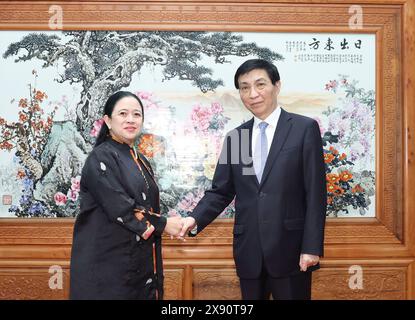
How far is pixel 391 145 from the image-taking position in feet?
10.3

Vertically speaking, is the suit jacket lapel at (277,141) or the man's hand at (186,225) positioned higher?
the suit jacket lapel at (277,141)

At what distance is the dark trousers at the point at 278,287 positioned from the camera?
2.09 m

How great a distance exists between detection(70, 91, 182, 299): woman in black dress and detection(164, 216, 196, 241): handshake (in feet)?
0.54

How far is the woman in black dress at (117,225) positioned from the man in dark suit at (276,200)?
17.1 inches

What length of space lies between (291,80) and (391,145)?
0.83 meters

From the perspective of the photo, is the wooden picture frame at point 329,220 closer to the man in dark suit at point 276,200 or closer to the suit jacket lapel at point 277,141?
the man in dark suit at point 276,200

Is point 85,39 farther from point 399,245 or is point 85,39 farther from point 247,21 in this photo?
point 399,245

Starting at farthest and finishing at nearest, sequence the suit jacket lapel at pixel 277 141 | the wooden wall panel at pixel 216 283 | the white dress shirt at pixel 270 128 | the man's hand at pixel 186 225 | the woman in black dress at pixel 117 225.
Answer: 1. the wooden wall panel at pixel 216 283
2. the man's hand at pixel 186 225
3. the white dress shirt at pixel 270 128
4. the suit jacket lapel at pixel 277 141
5. the woman in black dress at pixel 117 225

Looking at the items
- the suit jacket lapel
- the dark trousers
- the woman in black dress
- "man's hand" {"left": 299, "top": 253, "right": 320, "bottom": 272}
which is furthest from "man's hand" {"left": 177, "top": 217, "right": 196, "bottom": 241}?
"man's hand" {"left": 299, "top": 253, "right": 320, "bottom": 272}

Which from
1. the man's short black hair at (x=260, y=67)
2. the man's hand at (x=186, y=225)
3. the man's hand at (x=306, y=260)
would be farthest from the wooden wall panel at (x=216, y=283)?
the man's short black hair at (x=260, y=67)

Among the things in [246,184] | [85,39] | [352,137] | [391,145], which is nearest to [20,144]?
[85,39]

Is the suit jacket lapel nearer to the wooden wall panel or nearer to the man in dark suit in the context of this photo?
the man in dark suit

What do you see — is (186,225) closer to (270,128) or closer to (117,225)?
(117,225)

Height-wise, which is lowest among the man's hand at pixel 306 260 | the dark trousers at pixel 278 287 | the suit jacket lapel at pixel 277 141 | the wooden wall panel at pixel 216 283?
the wooden wall panel at pixel 216 283
